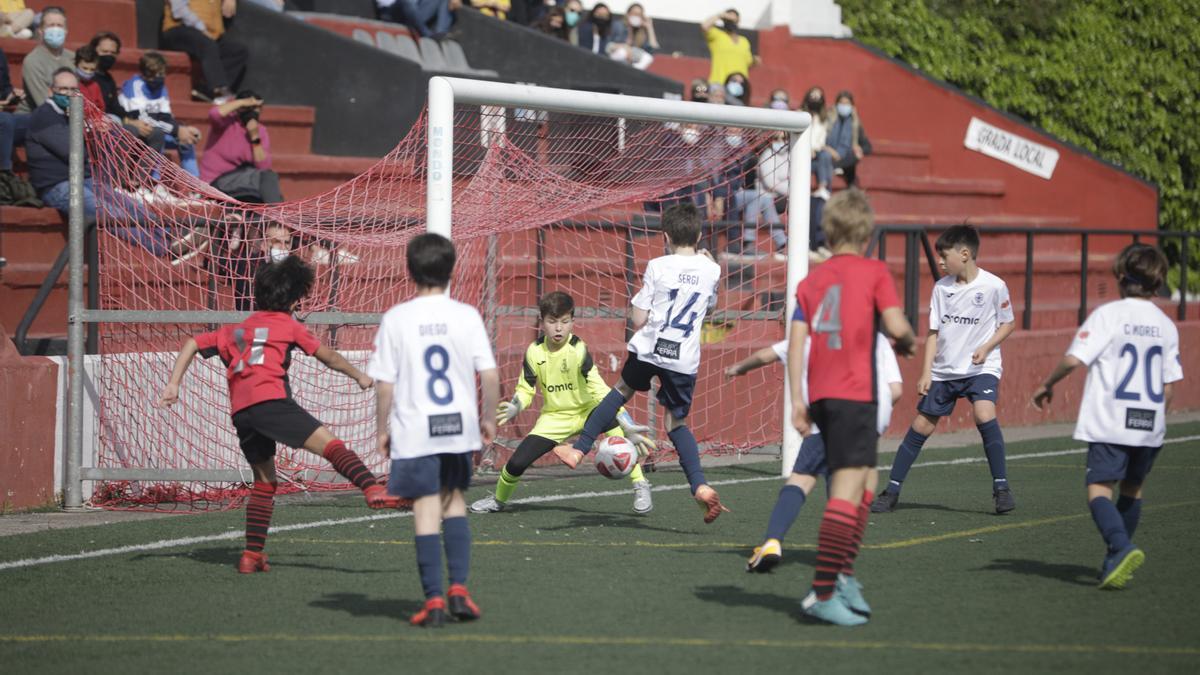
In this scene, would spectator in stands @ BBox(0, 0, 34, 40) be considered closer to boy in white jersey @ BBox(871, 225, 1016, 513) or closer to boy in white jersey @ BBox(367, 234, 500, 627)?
boy in white jersey @ BBox(871, 225, 1016, 513)

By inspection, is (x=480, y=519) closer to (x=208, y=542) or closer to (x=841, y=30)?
(x=208, y=542)

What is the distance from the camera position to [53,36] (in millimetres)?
12852

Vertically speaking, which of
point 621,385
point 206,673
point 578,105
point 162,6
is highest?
point 162,6

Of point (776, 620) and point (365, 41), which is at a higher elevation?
point (365, 41)

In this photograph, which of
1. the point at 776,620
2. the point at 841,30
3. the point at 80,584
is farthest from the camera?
the point at 841,30

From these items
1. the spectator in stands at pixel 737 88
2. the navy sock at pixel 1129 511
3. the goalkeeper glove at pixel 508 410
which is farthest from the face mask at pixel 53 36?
the navy sock at pixel 1129 511

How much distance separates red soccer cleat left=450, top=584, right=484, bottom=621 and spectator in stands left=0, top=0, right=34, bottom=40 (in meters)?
9.58

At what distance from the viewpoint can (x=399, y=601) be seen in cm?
687

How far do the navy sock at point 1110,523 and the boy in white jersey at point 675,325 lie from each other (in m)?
2.47

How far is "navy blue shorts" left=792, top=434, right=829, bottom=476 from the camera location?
7.26 m

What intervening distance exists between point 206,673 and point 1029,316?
11.6 metres

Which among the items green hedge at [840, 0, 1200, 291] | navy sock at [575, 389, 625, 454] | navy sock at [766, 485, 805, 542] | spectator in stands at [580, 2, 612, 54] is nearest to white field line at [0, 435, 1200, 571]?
navy sock at [575, 389, 625, 454]

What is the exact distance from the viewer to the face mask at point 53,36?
506 inches

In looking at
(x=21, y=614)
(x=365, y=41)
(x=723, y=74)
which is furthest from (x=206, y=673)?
(x=723, y=74)
